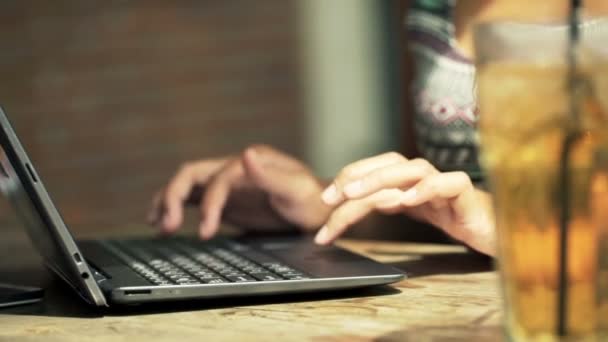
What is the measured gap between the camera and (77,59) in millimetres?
3174

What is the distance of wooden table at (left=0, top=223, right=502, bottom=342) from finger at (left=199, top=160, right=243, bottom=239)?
317 millimetres

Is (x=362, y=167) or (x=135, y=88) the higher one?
(x=362, y=167)

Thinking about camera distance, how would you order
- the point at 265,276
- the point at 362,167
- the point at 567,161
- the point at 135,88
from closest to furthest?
the point at 567,161 < the point at 265,276 < the point at 362,167 < the point at 135,88

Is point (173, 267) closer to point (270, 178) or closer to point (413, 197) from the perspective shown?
point (413, 197)

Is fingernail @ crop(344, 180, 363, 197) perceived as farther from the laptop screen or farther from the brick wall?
the brick wall

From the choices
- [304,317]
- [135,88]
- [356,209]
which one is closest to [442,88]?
[356,209]

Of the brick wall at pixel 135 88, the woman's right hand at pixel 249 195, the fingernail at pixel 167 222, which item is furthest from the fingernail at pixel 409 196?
the brick wall at pixel 135 88

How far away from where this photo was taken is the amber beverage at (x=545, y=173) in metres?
0.56

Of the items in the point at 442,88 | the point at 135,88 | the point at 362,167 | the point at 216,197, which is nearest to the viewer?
the point at 362,167

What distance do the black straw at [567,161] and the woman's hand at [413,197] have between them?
365mm

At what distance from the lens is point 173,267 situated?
94 centimetres

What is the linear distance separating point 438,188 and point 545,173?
0.38 m

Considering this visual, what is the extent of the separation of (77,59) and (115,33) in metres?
0.15

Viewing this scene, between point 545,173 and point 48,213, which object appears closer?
point 545,173
